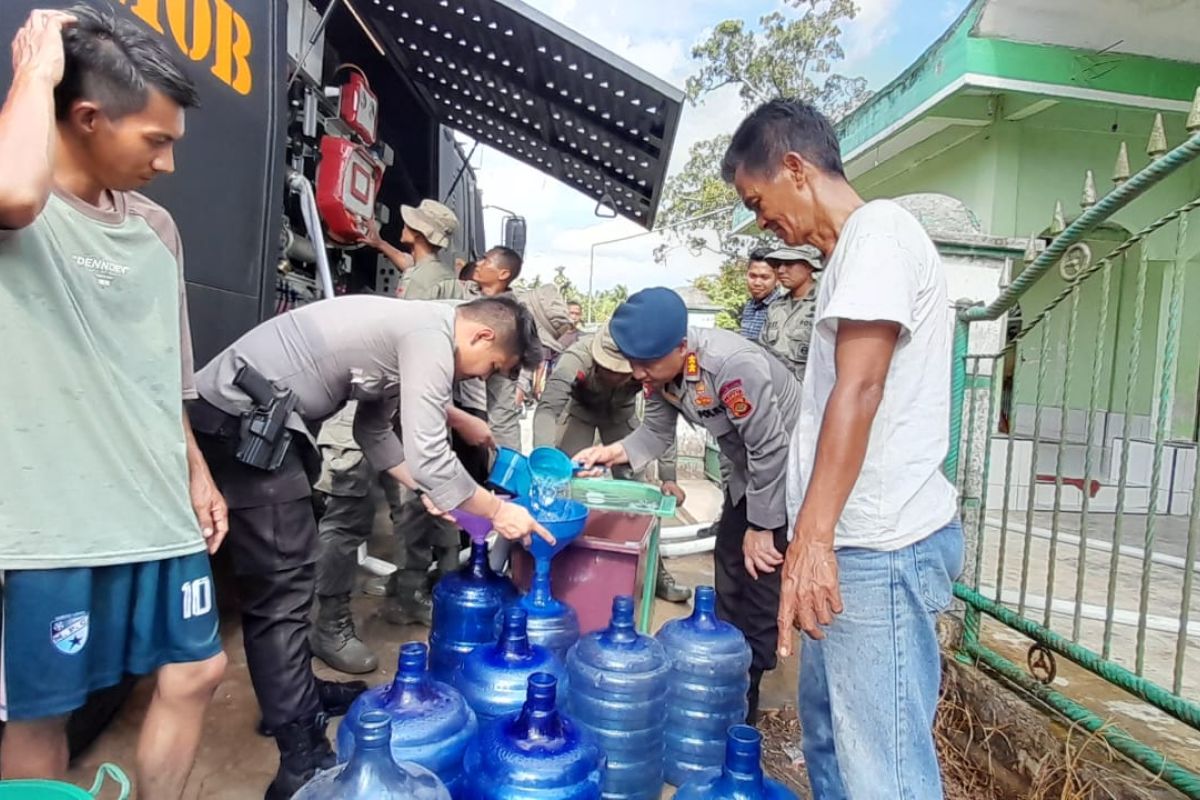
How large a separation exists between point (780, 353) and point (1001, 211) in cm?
403

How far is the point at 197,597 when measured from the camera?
64.2 inches

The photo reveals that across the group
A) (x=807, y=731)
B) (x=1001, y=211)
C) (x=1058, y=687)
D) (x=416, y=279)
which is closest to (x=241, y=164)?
(x=416, y=279)

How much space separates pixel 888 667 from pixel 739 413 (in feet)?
3.58

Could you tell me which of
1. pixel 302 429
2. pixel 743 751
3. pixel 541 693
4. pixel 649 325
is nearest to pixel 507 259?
pixel 649 325

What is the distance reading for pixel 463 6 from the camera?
3965 millimetres

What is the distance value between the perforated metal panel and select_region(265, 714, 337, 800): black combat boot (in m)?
3.41

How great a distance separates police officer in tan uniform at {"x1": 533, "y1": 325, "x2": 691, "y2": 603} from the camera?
151 inches

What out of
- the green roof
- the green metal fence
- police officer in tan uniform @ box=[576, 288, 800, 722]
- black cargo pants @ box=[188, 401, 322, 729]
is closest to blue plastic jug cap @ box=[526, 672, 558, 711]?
black cargo pants @ box=[188, 401, 322, 729]

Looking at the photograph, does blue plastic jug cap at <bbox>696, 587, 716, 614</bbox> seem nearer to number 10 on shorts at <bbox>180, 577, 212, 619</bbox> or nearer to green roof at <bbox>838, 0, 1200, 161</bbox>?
number 10 on shorts at <bbox>180, 577, 212, 619</bbox>

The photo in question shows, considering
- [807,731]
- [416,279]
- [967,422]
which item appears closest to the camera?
[807,731]

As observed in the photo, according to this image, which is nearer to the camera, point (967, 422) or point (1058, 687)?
point (1058, 687)

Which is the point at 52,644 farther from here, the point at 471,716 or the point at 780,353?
the point at 780,353

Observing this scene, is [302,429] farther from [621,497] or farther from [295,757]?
[621,497]

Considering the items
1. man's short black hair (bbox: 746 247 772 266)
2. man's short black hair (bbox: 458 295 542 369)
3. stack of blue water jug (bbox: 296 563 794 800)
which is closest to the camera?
stack of blue water jug (bbox: 296 563 794 800)
